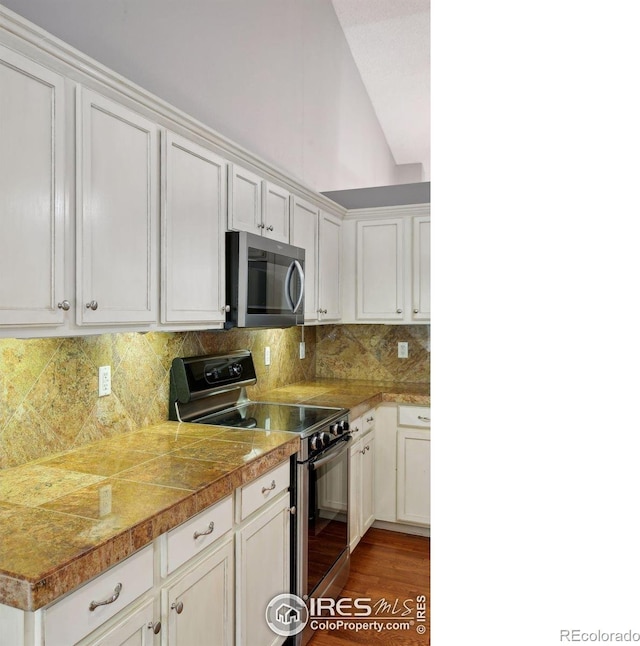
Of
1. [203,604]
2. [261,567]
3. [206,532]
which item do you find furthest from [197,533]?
[261,567]

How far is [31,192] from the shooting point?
1.24m

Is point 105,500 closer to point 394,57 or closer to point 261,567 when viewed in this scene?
point 261,567

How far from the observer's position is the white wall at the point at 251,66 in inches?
72.6

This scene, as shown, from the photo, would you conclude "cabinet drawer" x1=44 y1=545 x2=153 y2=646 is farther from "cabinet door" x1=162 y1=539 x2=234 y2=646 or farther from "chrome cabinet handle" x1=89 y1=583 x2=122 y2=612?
"cabinet door" x1=162 y1=539 x2=234 y2=646

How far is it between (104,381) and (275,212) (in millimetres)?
1199

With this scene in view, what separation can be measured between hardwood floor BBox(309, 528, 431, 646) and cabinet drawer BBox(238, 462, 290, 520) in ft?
2.57

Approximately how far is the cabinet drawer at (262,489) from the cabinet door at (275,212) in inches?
45.3

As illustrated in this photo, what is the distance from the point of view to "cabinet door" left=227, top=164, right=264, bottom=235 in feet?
6.97

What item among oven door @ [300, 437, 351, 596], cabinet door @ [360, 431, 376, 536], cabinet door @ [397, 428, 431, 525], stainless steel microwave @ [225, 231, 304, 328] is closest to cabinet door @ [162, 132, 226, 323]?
stainless steel microwave @ [225, 231, 304, 328]

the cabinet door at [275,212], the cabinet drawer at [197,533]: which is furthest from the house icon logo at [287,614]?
the cabinet door at [275,212]
